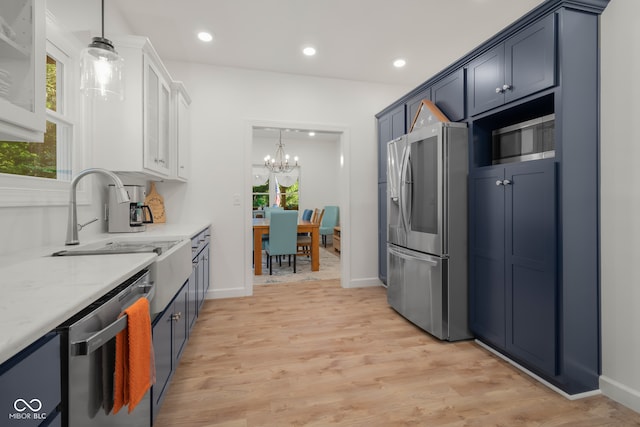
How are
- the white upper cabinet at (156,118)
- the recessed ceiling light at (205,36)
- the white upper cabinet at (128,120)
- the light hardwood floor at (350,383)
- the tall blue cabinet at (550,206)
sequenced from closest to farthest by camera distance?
the light hardwood floor at (350,383)
the tall blue cabinet at (550,206)
the white upper cabinet at (128,120)
the white upper cabinet at (156,118)
the recessed ceiling light at (205,36)

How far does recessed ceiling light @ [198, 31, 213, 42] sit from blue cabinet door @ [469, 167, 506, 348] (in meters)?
2.78

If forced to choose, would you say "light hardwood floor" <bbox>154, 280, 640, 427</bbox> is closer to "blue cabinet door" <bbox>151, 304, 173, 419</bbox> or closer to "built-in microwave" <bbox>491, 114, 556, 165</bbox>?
"blue cabinet door" <bbox>151, 304, 173, 419</bbox>

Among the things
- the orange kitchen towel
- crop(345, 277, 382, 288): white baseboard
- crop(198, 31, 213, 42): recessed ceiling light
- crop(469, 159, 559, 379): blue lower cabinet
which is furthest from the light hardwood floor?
crop(198, 31, 213, 42): recessed ceiling light

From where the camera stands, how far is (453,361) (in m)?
2.20

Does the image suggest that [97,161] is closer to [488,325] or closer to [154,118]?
[154,118]

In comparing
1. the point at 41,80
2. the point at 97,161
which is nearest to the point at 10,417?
the point at 41,80

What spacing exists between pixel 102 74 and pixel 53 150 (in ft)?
2.14

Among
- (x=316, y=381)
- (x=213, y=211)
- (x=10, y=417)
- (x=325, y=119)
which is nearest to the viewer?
(x=10, y=417)

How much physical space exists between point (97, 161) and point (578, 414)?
135 inches

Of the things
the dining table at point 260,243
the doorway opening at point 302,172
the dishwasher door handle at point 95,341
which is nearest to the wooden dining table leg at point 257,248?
the dining table at point 260,243

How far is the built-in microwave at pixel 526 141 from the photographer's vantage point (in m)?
1.91

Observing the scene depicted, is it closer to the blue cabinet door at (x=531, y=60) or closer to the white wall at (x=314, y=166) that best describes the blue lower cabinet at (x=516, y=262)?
the blue cabinet door at (x=531, y=60)

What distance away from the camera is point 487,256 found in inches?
90.1

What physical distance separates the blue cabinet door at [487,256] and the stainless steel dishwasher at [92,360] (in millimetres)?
2237
